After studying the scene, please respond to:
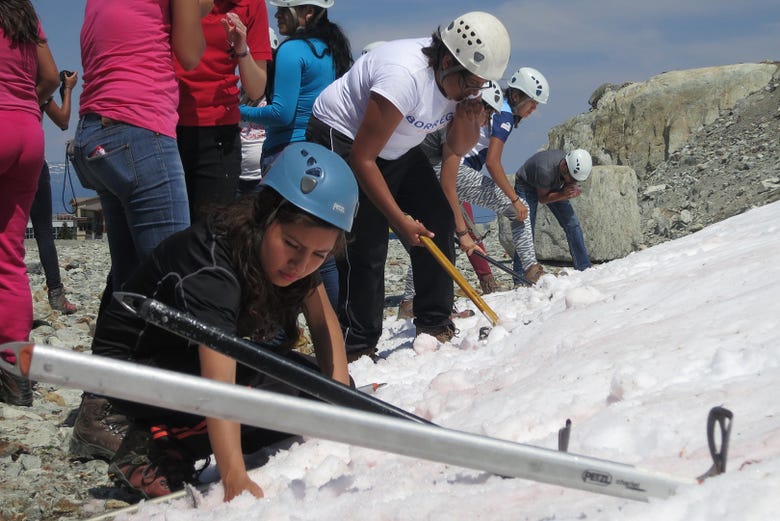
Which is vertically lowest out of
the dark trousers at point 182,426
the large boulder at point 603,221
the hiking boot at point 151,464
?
the large boulder at point 603,221

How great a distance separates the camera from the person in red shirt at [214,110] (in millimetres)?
4047

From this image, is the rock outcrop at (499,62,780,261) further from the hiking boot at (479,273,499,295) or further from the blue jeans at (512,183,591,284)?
the hiking boot at (479,273,499,295)

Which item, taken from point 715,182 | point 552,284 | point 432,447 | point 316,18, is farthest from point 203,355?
point 715,182

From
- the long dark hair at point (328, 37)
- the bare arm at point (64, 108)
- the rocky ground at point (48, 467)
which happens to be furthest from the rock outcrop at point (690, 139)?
the rocky ground at point (48, 467)

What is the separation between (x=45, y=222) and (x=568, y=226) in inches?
201

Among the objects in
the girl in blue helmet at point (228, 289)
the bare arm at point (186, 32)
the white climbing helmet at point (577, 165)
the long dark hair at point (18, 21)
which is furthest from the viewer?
the white climbing helmet at point (577, 165)

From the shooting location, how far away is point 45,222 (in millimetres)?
6316

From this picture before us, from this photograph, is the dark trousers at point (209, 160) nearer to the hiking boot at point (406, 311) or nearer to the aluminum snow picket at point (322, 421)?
the aluminum snow picket at point (322, 421)

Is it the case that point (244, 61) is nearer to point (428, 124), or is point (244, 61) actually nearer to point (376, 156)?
point (376, 156)

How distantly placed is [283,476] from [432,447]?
4.18 feet

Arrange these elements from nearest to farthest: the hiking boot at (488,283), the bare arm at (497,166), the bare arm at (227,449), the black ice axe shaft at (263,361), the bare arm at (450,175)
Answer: the black ice axe shaft at (263,361) → the bare arm at (227,449) → the bare arm at (450,175) → the bare arm at (497,166) → the hiking boot at (488,283)

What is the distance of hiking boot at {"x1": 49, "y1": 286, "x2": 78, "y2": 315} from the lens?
686 centimetres

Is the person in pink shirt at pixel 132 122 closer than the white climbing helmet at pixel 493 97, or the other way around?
the person in pink shirt at pixel 132 122

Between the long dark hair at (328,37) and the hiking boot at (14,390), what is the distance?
205 centimetres
